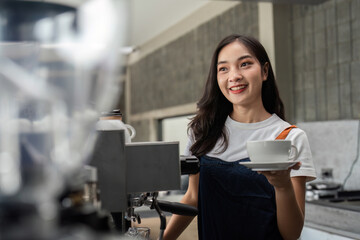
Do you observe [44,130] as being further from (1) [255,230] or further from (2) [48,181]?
(1) [255,230]

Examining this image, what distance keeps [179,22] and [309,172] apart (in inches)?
218

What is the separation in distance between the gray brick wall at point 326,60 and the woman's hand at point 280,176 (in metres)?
2.46

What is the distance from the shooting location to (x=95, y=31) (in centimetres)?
50

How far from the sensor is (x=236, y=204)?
130 cm

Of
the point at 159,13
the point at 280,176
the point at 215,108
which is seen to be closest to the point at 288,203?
the point at 280,176

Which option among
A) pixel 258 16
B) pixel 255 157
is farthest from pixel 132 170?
pixel 258 16

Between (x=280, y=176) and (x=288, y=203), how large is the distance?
0.56ft

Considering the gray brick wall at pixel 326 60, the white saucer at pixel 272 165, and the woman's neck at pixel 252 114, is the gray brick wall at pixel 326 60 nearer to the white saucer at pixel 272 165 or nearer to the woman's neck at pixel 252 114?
the woman's neck at pixel 252 114

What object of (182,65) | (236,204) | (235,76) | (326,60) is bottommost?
(236,204)

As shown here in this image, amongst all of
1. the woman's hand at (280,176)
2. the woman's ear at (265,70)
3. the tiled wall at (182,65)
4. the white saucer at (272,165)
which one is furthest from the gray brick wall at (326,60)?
the white saucer at (272,165)

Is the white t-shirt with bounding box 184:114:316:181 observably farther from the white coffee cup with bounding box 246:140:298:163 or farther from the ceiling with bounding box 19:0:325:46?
the ceiling with bounding box 19:0:325:46

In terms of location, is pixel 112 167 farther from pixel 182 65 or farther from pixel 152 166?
pixel 182 65

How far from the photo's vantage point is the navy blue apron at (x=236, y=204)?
1279 millimetres

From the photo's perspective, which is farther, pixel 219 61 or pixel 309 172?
pixel 219 61
